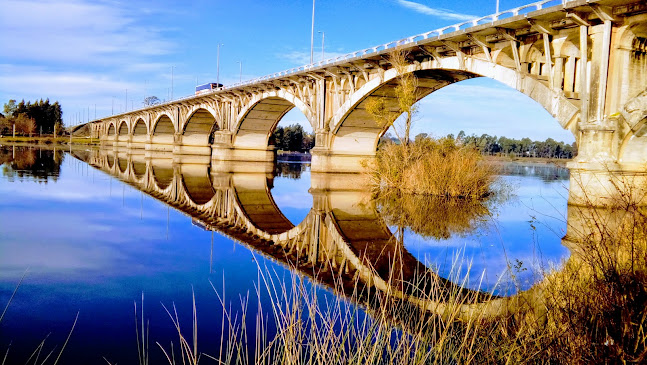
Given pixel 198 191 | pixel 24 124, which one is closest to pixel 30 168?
pixel 198 191

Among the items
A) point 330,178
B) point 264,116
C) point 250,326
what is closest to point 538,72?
point 330,178

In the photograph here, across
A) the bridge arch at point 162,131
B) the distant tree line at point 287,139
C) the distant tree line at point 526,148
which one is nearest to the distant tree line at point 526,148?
the distant tree line at point 526,148

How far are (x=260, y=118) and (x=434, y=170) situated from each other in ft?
96.7

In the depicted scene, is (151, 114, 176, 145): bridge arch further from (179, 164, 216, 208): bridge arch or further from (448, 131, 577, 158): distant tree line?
(448, 131, 577, 158): distant tree line

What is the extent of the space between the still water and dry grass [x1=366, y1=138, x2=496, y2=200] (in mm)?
2553

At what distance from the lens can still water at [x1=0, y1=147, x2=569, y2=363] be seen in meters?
5.50

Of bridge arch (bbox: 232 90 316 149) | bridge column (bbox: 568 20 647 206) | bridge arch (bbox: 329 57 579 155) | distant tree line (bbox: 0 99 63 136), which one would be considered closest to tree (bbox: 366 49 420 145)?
bridge arch (bbox: 329 57 579 155)

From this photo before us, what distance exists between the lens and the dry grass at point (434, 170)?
70.3 ft

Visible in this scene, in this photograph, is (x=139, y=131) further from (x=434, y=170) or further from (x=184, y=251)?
(x=184, y=251)

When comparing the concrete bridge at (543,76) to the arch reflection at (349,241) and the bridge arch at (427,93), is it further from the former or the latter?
the arch reflection at (349,241)

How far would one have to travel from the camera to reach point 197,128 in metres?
63.9

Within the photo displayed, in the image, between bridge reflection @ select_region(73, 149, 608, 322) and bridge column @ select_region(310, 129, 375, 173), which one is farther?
bridge column @ select_region(310, 129, 375, 173)

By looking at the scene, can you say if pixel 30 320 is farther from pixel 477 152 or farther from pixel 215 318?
pixel 477 152

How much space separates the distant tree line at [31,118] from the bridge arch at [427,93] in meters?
102
